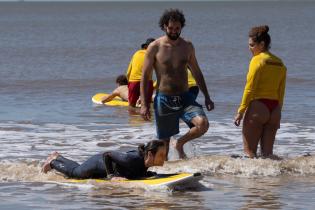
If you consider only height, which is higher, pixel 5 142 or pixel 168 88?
pixel 168 88

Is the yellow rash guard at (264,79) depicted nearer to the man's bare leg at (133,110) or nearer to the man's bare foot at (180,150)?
the man's bare foot at (180,150)

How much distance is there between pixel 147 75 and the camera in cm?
1081

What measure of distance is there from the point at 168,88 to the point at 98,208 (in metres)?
2.14

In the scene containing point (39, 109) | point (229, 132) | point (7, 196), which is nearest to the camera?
point (7, 196)

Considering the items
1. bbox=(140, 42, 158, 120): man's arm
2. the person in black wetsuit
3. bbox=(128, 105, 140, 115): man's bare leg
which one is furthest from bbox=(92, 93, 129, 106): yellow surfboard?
the person in black wetsuit

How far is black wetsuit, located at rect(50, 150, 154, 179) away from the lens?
980cm

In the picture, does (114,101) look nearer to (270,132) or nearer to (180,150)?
(180,150)

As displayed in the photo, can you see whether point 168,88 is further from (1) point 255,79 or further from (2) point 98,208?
(2) point 98,208

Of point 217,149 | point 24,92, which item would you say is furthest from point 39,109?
point 217,149

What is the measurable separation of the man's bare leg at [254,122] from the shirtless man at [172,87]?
1.42ft

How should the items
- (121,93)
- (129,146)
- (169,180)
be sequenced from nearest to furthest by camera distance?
1. (169,180)
2. (129,146)
3. (121,93)

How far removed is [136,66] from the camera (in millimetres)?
16781

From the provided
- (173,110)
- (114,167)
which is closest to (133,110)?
(173,110)

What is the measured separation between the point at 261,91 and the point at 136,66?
20.2 ft
